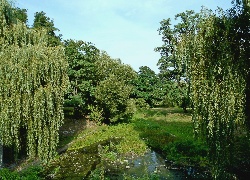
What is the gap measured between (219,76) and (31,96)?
9.30 m

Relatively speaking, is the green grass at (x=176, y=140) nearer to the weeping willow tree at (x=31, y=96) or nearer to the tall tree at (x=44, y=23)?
the weeping willow tree at (x=31, y=96)

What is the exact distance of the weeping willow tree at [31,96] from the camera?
14109 mm

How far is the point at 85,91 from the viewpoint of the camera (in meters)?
29.4

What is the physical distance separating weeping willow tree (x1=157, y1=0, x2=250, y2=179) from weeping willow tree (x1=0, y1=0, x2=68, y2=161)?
7.41 m

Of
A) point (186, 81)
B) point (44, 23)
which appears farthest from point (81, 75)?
point (186, 81)

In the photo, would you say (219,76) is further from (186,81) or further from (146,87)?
(146,87)

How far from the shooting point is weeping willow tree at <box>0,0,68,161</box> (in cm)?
1411

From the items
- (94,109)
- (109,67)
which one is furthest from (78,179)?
(109,67)

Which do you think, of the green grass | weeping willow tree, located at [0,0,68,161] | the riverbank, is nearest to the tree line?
weeping willow tree, located at [0,0,68,161]

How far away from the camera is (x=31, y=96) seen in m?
14.5

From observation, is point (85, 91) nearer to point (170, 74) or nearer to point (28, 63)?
point (170, 74)

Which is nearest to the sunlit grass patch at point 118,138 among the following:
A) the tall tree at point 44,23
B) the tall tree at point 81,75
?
the tall tree at point 81,75

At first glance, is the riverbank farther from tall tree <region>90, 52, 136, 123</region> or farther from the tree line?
the tree line

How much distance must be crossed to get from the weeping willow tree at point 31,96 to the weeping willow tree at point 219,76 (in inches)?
292
